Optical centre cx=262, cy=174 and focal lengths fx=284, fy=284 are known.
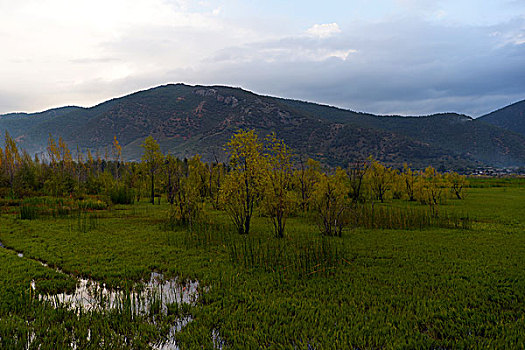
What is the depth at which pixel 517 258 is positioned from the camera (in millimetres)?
10414

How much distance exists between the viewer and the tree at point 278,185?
48.2 ft

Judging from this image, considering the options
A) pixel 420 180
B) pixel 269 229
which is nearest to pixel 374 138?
pixel 420 180

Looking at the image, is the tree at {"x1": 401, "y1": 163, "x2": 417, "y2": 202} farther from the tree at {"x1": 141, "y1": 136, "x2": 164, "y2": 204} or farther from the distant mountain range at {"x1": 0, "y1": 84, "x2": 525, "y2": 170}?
the distant mountain range at {"x1": 0, "y1": 84, "x2": 525, "y2": 170}

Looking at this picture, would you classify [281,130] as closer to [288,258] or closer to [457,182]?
[457,182]

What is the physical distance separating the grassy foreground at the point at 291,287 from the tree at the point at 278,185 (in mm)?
1205

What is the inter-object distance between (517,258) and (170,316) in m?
12.1

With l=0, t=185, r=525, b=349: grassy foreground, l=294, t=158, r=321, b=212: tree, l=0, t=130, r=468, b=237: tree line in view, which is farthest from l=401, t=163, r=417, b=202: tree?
l=0, t=185, r=525, b=349: grassy foreground

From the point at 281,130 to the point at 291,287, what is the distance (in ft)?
450

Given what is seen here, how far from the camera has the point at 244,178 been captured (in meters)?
15.1

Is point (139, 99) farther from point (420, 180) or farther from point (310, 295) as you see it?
point (310, 295)

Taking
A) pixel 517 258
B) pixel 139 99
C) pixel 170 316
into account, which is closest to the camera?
pixel 170 316

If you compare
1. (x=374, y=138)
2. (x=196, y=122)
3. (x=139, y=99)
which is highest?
(x=139, y=99)

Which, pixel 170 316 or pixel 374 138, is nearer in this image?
pixel 170 316

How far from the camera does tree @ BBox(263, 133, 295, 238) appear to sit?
1468 centimetres
